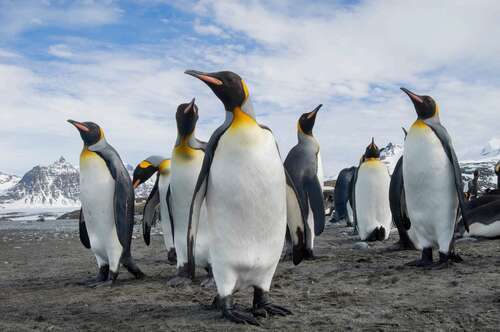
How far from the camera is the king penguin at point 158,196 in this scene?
21.0 ft

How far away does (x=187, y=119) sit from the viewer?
17.6 ft

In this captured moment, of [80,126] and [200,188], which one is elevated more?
[80,126]

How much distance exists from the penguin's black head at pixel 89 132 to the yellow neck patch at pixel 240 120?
2611 millimetres

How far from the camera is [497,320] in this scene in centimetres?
329

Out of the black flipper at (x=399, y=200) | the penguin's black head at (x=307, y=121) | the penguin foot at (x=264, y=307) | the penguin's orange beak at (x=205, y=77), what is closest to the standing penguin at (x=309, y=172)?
the penguin's black head at (x=307, y=121)

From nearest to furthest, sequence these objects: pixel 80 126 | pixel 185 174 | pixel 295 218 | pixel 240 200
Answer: pixel 240 200 → pixel 295 218 → pixel 185 174 → pixel 80 126

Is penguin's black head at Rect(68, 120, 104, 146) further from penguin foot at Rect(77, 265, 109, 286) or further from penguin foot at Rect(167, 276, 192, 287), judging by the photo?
penguin foot at Rect(167, 276, 192, 287)

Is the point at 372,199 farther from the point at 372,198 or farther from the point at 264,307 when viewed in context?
the point at 264,307

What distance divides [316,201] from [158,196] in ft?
6.99

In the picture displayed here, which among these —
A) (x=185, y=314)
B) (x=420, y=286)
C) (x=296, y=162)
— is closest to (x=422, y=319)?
(x=420, y=286)

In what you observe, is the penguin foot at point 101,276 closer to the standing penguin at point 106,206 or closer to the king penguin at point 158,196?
the standing penguin at point 106,206

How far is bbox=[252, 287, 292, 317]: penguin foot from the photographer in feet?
12.1

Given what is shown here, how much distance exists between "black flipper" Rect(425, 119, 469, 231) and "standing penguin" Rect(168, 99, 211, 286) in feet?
8.53

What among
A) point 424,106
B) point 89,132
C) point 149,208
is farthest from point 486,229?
point 89,132
